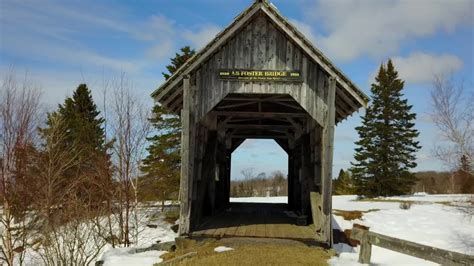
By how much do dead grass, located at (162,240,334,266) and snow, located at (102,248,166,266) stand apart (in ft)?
1.25

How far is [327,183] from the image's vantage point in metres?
11.5

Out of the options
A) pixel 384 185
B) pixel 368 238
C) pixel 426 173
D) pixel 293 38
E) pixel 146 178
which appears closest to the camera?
pixel 368 238

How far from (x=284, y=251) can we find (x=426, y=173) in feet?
285

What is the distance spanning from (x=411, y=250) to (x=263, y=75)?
6.04 meters

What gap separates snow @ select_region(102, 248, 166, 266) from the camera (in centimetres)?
966

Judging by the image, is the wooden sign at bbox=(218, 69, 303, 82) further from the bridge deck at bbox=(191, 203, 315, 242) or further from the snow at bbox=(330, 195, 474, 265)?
the snow at bbox=(330, 195, 474, 265)

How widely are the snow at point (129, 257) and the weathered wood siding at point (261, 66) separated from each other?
403cm

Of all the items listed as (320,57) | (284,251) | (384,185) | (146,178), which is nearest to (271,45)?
(320,57)

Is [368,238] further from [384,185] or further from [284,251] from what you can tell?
[384,185]

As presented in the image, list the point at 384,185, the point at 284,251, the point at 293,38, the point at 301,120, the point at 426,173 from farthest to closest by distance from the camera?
the point at 426,173
the point at 384,185
the point at 301,120
the point at 293,38
the point at 284,251

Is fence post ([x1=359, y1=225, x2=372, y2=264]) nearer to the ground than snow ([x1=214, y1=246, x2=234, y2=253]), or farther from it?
farther from it

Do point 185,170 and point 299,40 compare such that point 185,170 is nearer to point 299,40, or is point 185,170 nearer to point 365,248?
point 299,40

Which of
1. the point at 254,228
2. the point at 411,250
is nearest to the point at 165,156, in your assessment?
the point at 254,228

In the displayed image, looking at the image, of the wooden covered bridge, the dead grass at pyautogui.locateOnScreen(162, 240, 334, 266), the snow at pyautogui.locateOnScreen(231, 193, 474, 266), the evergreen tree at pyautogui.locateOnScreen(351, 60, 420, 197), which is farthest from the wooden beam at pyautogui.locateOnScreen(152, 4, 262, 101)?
the evergreen tree at pyautogui.locateOnScreen(351, 60, 420, 197)
